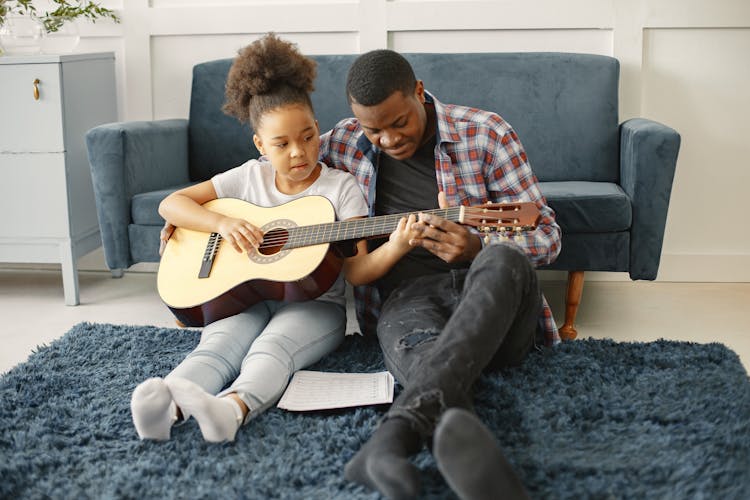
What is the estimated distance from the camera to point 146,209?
92.7 inches

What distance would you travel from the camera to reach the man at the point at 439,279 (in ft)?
3.58

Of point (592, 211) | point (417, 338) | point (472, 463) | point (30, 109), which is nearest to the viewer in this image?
point (472, 463)

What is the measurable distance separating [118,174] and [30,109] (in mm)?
451

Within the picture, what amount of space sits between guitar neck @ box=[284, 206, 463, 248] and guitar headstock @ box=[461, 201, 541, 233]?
0.19 ft

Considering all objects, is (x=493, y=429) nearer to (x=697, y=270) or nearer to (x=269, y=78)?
(x=269, y=78)

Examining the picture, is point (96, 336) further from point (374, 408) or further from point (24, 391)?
point (374, 408)

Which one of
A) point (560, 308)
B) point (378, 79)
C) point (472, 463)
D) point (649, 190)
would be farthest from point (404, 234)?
point (560, 308)

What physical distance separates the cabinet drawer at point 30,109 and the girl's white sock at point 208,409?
4.77ft

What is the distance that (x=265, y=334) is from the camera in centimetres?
171

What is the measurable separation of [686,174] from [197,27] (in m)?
1.82

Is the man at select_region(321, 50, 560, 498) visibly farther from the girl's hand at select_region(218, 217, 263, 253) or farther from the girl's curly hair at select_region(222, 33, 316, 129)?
the girl's hand at select_region(218, 217, 263, 253)

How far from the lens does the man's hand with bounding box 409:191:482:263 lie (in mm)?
1559

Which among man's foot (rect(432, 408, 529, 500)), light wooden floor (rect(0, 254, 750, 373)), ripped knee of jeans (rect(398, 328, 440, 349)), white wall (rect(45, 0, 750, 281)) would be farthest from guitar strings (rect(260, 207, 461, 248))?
white wall (rect(45, 0, 750, 281))

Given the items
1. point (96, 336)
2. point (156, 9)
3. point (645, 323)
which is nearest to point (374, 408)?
point (96, 336)
